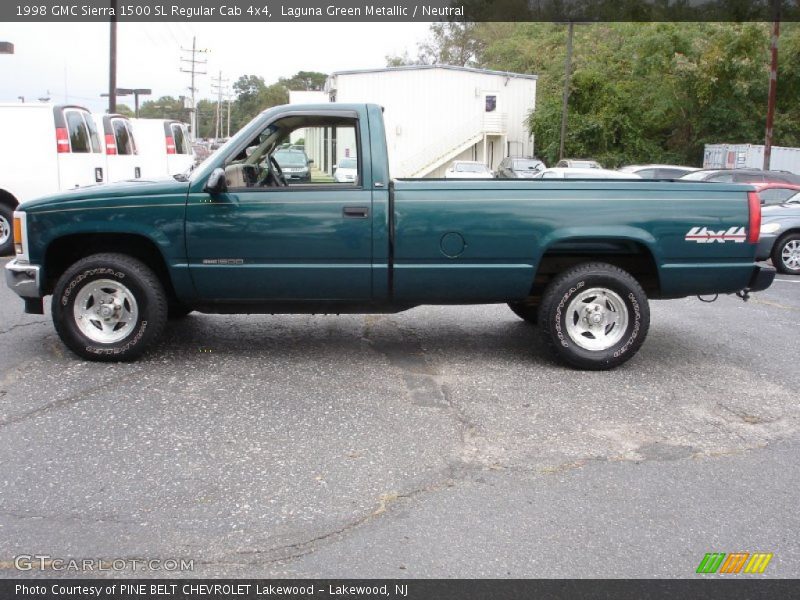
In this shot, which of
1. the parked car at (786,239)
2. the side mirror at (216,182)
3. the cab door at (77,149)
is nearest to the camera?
the side mirror at (216,182)

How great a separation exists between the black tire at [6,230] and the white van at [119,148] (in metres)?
2.03

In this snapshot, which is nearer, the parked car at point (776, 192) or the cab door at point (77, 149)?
the cab door at point (77, 149)

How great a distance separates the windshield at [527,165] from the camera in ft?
87.7

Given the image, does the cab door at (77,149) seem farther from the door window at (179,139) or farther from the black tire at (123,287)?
the black tire at (123,287)

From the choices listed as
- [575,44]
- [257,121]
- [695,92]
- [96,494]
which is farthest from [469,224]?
[575,44]

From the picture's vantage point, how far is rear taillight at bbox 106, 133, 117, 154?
14.3 m

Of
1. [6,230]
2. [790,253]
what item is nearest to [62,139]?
[6,230]

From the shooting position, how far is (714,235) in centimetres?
585

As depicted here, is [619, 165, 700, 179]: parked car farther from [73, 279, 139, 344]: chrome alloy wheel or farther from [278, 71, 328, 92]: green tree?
[278, 71, 328, 92]: green tree

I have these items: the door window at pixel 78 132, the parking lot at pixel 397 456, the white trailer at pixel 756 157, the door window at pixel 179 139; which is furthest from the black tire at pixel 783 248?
the white trailer at pixel 756 157

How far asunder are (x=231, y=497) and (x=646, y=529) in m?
1.96

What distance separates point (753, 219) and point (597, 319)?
1.37 metres
